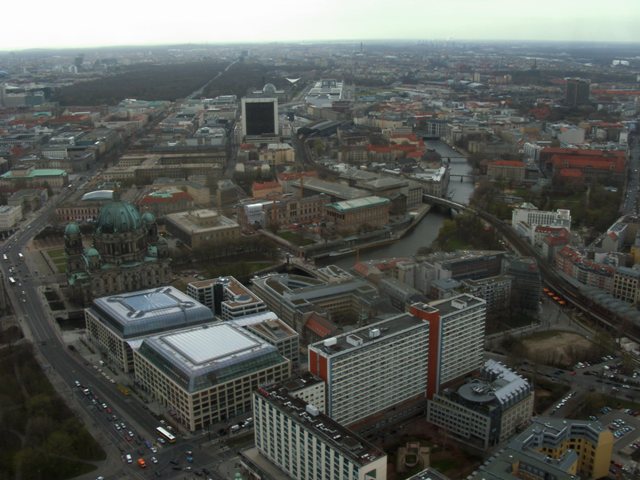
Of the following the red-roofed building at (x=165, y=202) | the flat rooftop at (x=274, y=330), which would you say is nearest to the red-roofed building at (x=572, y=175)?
the red-roofed building at (x=165, y=202)

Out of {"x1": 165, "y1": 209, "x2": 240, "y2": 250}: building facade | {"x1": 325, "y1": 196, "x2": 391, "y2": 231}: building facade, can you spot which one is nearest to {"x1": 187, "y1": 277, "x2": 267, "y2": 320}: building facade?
{"x1": 165, "y1": 209, "x2": 240, "y2": 250}: building facade

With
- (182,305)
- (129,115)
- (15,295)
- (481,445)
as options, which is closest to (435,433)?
(481,445)

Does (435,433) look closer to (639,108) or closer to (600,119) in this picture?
(600,119)

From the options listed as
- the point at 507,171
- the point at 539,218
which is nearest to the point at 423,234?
the point at 539,218

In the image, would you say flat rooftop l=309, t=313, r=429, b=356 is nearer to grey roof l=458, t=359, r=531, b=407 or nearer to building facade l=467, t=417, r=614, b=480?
grey roof l=458, t=359, r=531, b=407

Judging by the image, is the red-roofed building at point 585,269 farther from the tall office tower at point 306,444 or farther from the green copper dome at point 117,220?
the green copper dome at point 117,220
